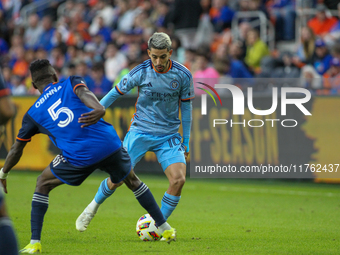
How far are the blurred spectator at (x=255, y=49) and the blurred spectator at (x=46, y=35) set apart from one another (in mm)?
8674

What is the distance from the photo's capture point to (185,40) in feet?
51.1

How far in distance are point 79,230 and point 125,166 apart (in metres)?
1.34

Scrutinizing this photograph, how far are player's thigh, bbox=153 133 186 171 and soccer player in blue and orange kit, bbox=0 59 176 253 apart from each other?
0.87m

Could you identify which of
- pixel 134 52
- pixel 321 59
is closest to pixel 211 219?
pixel 321 59

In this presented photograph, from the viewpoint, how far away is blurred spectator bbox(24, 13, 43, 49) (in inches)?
779

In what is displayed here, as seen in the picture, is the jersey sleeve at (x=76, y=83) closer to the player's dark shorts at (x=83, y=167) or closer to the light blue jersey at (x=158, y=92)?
the player's dark shorts at (x=83, y=167)

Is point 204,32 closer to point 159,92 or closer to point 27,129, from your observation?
point 159,92

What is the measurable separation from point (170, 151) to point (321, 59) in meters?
7.37

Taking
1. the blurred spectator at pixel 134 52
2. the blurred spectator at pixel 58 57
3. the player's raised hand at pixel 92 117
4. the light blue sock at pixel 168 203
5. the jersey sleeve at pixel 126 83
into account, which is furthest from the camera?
the blurred spectator at pixel 58 57

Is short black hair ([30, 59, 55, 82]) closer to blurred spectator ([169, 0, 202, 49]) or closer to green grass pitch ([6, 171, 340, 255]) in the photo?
green grass pitch ([6, 171, 340, 255])

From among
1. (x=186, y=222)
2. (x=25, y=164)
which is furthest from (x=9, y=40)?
(x=186, y=222)

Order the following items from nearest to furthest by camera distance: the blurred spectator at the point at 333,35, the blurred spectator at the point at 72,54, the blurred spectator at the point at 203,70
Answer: the blurred spectator at the point at 203,70
the blurred spectator at the point at 333,35
the blurred spectator at the point at 72,54

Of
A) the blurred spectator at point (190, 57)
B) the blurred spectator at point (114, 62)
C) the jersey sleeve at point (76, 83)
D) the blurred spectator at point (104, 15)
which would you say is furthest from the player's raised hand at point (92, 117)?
the blurred spectator at point (104, 15)

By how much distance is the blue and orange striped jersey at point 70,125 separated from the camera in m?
5.18
